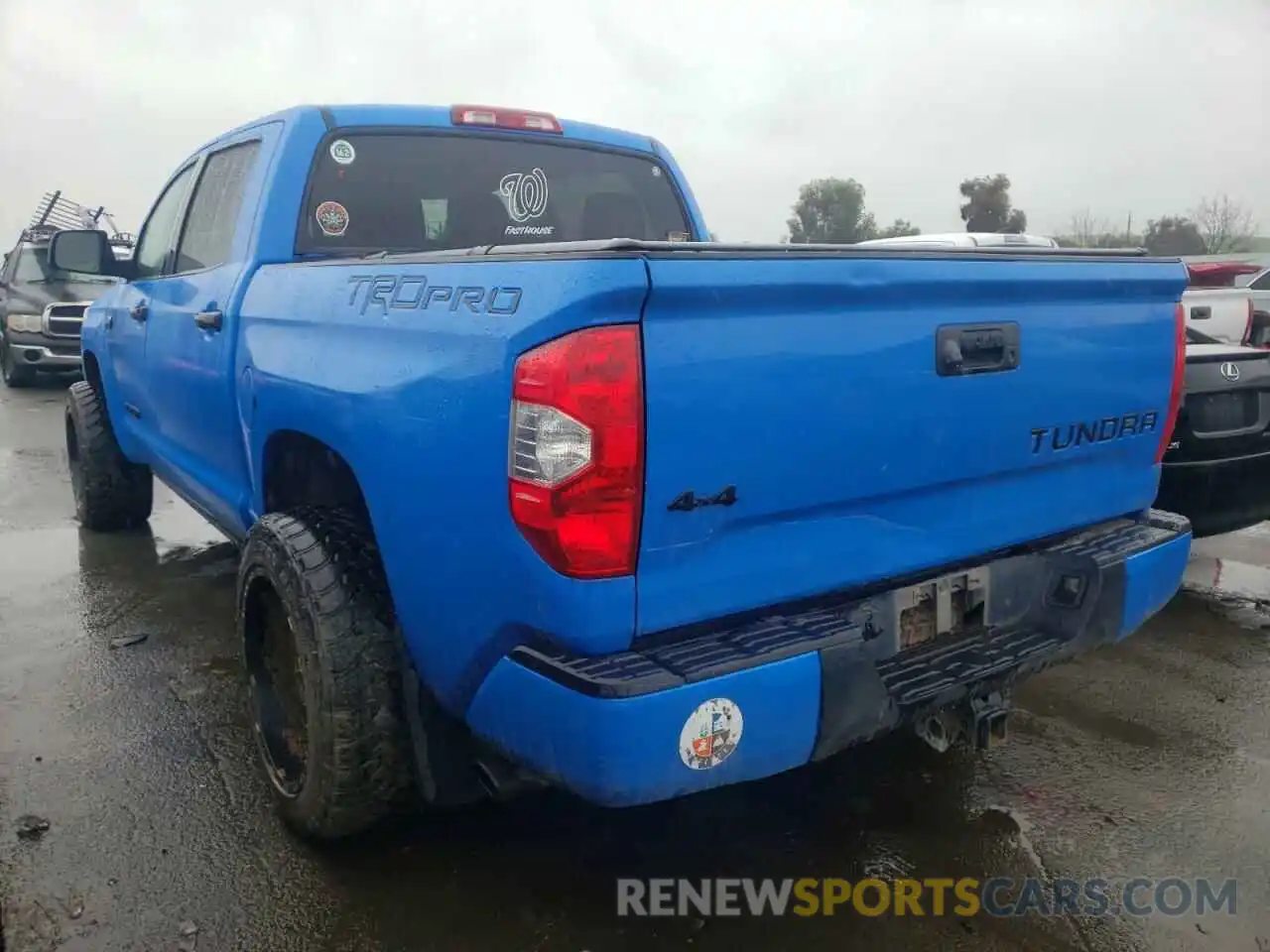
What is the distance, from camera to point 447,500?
1995 mm

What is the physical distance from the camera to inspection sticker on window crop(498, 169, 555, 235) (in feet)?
11.9

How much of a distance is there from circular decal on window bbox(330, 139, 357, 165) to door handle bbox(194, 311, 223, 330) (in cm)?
63

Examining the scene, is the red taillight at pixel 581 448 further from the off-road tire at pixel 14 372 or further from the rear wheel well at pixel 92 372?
the off-road tire at pixel 14 372

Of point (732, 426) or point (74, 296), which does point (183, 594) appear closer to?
point (732, 426)

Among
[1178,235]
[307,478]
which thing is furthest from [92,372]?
[1178,235]

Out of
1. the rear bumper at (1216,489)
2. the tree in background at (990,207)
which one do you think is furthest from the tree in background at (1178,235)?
the rear bumper at (1216,489)

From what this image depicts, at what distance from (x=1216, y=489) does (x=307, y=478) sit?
11.4ft

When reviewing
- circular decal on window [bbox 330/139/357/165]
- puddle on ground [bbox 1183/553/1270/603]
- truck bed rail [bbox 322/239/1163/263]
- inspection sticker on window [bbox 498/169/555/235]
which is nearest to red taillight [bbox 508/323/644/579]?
truck bed rail [bbox 322/239/1163/263]

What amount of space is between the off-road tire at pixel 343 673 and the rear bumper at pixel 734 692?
36 centimetres

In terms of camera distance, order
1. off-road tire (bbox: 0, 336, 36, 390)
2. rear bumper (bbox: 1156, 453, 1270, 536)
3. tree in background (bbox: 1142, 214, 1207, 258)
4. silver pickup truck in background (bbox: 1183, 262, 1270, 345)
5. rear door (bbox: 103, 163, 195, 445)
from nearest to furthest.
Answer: rear bumper (bbox: 1156, 453, 1270, 536)
rear door (bbox: 103, 163, 195, 445)
silver pickup truck in background (bbox: 1183, 262, 1270, 345)
off-road tire (bbox: 0, 336, 36, 390)
tree in background (bbox: 1142, 214, 1207, 258)

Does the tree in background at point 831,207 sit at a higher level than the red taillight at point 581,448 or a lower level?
higher

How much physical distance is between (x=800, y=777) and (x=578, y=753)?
140cm

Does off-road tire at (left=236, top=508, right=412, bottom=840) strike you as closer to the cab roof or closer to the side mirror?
the cab roof

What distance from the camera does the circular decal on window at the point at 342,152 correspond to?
3.29 meters
